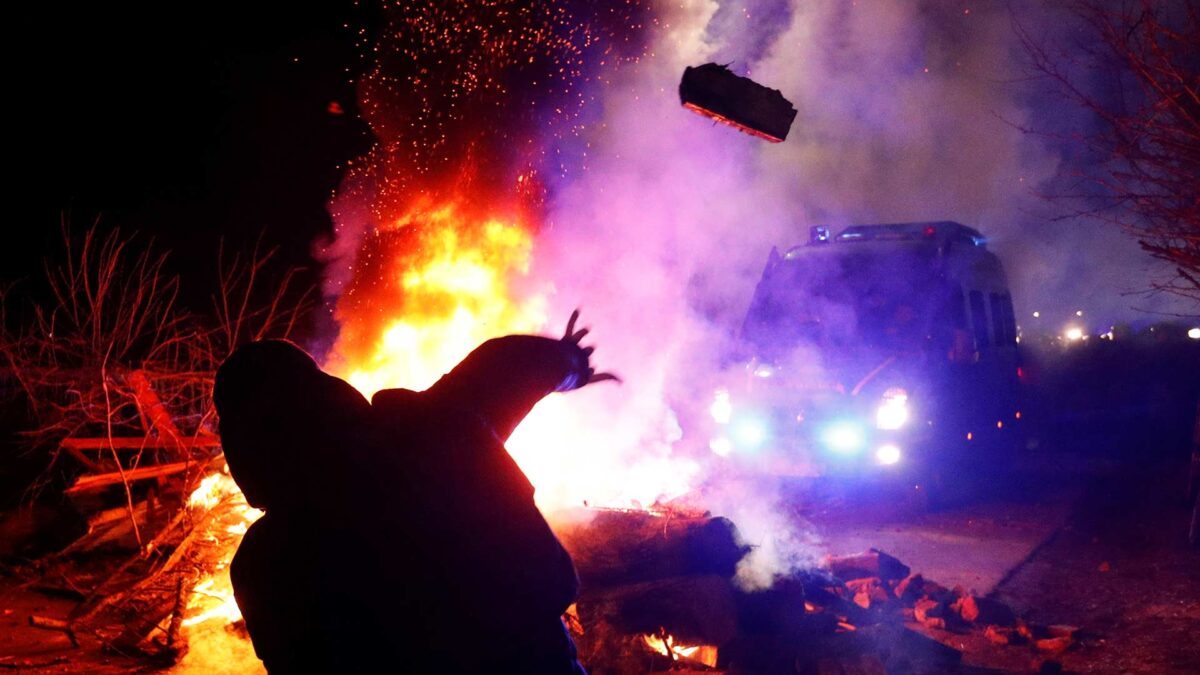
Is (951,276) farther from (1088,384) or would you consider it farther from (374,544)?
(1088,384)

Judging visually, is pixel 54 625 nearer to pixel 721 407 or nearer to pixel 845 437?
pixel 721 407

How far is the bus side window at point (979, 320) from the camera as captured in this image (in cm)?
933

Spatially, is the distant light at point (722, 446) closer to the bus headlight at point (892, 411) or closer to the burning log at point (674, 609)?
the bus headlight at point (892, 411)

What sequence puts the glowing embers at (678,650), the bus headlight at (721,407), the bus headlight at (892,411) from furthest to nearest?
the bus headlight at (721,407), the bus headlight at (892,411), the glowing embers at (678,650)

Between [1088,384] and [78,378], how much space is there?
24.9 meters

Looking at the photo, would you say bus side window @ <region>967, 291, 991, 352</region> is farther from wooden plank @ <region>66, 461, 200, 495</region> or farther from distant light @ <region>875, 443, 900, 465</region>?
wooden plank @ <region>66, 461, 200, 495</region>

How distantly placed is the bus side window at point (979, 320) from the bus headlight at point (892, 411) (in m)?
1.61

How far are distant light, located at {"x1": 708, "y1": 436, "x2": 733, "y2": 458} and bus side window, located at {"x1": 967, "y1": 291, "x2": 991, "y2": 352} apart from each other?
344 cm

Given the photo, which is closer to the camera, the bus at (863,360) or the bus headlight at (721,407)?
the bus at (863,360)

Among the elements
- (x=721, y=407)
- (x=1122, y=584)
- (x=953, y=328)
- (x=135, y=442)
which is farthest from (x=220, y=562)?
(x=953, y=328)

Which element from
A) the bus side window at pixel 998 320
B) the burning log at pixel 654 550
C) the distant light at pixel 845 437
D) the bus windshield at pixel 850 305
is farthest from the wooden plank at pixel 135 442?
the bus side window at pixel 998 320

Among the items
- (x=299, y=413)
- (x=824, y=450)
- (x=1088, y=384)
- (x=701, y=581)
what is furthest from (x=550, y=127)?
(x=1088, y=384)

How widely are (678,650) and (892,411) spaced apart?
15.3 feet

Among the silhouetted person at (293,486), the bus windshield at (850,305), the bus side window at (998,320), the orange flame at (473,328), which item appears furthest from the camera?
the bus side window at (998,320)
